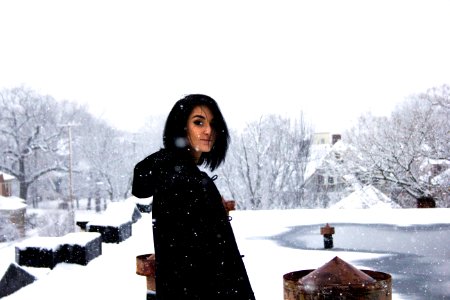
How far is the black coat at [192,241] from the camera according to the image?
2.31m

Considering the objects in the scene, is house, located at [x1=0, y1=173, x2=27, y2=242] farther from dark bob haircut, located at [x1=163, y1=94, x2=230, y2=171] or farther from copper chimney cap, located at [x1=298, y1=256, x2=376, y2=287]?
dark bob haircut, located at [x1=163, y1=94, x2=230, y2=171]

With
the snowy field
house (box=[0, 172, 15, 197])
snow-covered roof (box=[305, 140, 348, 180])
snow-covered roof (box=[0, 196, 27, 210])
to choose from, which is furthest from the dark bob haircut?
house (box=[0, 172, 15, 197])

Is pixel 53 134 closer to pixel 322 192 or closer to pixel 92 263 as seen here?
pixel 322 192

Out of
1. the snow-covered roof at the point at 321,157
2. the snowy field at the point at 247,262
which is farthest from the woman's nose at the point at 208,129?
the snow-covered roof at the point at 321,157

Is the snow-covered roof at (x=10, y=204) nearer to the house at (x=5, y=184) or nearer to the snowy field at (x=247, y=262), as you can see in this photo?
the house at (x=5, y=184)

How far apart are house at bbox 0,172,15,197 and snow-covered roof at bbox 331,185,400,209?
32.6 m

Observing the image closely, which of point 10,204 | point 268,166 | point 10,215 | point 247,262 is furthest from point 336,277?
point 10,204

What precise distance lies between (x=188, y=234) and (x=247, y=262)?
6147mm

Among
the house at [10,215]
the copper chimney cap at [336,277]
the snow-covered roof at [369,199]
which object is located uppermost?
the copper chimney cap at [336,277]

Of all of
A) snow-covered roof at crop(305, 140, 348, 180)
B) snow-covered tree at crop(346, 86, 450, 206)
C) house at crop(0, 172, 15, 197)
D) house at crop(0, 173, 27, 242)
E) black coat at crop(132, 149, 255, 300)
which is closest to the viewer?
black coat at crop(132, 149, 255, 300)

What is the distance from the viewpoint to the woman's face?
8.37 ft

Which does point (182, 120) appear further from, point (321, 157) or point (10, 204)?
point (10, 204)

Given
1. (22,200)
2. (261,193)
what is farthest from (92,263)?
(22,200)

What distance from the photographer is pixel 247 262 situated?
27.2 feet
